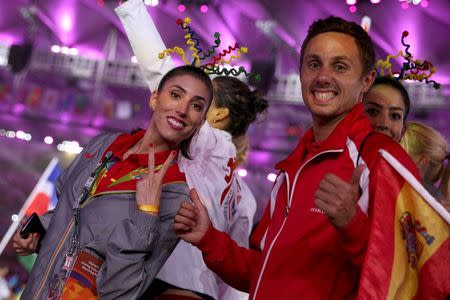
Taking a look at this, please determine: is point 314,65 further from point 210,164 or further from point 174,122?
point 210,164

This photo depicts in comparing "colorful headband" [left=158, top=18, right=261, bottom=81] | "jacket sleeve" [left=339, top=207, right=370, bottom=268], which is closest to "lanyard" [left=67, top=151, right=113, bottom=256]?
"colorful headband" [left=158, top=18, right=261, bottom=81]

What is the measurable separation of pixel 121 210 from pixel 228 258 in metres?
0.33

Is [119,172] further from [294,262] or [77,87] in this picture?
[77,87]

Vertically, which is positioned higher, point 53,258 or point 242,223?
point 242,223

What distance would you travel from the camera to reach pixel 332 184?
55.9 inches

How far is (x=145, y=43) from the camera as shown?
2648mm

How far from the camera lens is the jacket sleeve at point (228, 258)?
1.83 metres

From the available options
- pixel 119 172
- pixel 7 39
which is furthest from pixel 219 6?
pixel 119 172

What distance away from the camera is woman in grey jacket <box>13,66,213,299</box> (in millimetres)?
1807

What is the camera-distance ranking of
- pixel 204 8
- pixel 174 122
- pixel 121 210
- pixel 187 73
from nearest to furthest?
pixel 121 210, pixel 174 122, pixel 187 73, pixel 204 8

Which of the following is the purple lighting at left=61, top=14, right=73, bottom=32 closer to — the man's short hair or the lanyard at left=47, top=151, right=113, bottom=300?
→ the lanyard at left=47, top=151, right=113, bottom=300

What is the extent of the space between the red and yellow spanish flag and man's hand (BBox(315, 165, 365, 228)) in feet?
0.19

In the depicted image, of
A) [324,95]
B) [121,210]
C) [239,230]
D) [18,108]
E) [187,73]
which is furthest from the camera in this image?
[18,108]

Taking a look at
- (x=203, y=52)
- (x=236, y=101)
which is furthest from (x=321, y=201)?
(x=236, y=101)
